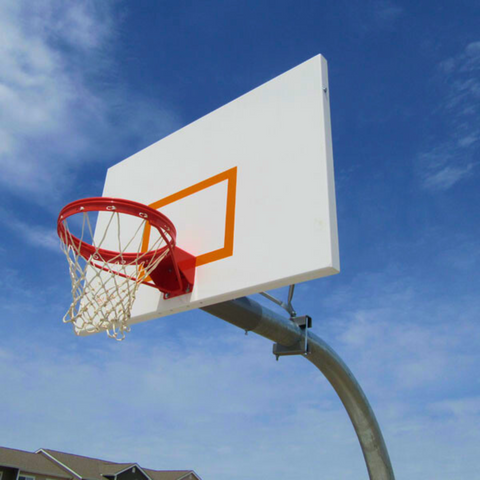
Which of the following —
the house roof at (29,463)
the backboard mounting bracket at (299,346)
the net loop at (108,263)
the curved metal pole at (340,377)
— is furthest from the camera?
the house roof at (29,463)

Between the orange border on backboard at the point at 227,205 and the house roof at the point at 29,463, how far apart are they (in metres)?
20.7

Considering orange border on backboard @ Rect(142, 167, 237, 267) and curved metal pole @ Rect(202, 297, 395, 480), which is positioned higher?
orange border on backboard @ Rect(142, 167, 237, 267)

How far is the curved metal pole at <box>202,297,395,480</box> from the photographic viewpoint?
4566 millimetres

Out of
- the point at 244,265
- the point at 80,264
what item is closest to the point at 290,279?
the point at 244,265

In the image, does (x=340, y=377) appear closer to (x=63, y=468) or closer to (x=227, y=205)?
(x=227, y=205)

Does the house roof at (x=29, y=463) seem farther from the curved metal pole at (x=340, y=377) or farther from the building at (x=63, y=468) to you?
the curved metal pole at (x=340, y=377)

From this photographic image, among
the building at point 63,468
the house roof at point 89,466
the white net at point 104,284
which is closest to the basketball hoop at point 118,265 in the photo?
the white net at point 104,284

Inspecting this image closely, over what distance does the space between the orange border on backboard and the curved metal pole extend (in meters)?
0.68

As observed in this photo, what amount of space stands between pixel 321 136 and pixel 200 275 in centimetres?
133

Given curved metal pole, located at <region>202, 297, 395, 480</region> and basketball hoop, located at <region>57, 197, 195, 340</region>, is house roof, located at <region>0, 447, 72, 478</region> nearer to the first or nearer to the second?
curved metal pole, located at <region>202, 297, 395, 480</region>

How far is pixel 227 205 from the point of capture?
3.98 m

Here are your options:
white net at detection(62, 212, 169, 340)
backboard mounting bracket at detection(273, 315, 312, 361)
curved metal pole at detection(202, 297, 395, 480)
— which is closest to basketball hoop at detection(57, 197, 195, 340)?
white net at detection(62, 212, 169, 340)

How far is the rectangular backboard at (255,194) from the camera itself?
134 inches

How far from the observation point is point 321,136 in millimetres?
3588
